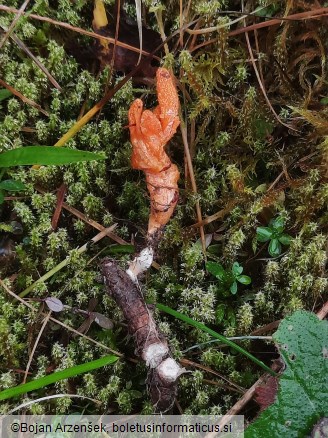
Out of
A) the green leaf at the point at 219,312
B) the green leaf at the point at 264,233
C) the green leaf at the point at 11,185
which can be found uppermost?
the green leaf at the point at 11,185

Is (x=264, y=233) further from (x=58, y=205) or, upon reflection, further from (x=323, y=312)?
(x=58, y=205)

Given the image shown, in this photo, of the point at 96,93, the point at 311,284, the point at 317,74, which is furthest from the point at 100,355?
the point at 317,74

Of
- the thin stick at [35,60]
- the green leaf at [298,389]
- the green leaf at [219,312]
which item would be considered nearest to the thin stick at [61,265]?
the green leaf at [219,312]

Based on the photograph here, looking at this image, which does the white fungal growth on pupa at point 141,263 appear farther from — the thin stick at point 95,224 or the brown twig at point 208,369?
the brown twig at point 208,369

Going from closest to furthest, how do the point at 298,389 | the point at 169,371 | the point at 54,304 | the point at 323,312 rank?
the point at 298,389 < the point at 169,371 < the point at 323,312 < the point at 54,304

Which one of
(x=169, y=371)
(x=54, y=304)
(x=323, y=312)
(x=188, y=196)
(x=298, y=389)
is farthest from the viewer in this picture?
(x=188, y=196)

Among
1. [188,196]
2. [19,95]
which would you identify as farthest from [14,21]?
[188,196]
